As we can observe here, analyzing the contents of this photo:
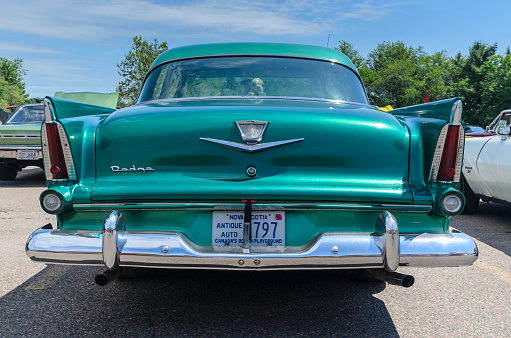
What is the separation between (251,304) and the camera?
3543 mm

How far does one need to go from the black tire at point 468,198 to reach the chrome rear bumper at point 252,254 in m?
4.71

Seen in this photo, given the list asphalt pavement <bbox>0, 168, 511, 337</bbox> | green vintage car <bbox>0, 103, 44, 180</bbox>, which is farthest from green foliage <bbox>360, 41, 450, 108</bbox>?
asphalt pavement <bbox>0, 168, 511, 337</bbox>

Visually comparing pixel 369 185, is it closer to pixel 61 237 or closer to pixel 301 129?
pixel 301 129

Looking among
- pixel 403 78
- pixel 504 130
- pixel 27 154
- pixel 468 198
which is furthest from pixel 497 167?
pixel 403 78

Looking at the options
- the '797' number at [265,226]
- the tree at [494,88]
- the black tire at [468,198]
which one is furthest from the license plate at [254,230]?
the tree at [494,88]

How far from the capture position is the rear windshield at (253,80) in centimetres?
380

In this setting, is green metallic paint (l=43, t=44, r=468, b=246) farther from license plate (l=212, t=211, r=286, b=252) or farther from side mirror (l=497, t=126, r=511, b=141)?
side mirror (l=497, t=126, r=511, b=141)

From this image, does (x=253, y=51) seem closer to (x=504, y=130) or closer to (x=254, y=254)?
Answer: (x=254, y=254)

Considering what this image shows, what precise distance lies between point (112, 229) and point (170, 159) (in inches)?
20.1

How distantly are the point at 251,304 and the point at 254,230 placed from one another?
0.94 meters

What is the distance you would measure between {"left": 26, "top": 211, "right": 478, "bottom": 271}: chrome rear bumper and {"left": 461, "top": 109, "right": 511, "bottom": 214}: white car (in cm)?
352

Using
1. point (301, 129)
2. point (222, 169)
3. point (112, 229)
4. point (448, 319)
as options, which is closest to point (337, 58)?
point (301, 129)

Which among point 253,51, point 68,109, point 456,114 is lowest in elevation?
point 68,109

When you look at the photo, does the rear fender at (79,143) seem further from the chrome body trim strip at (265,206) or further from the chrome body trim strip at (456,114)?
the chrome body trim strip at (456,114)
